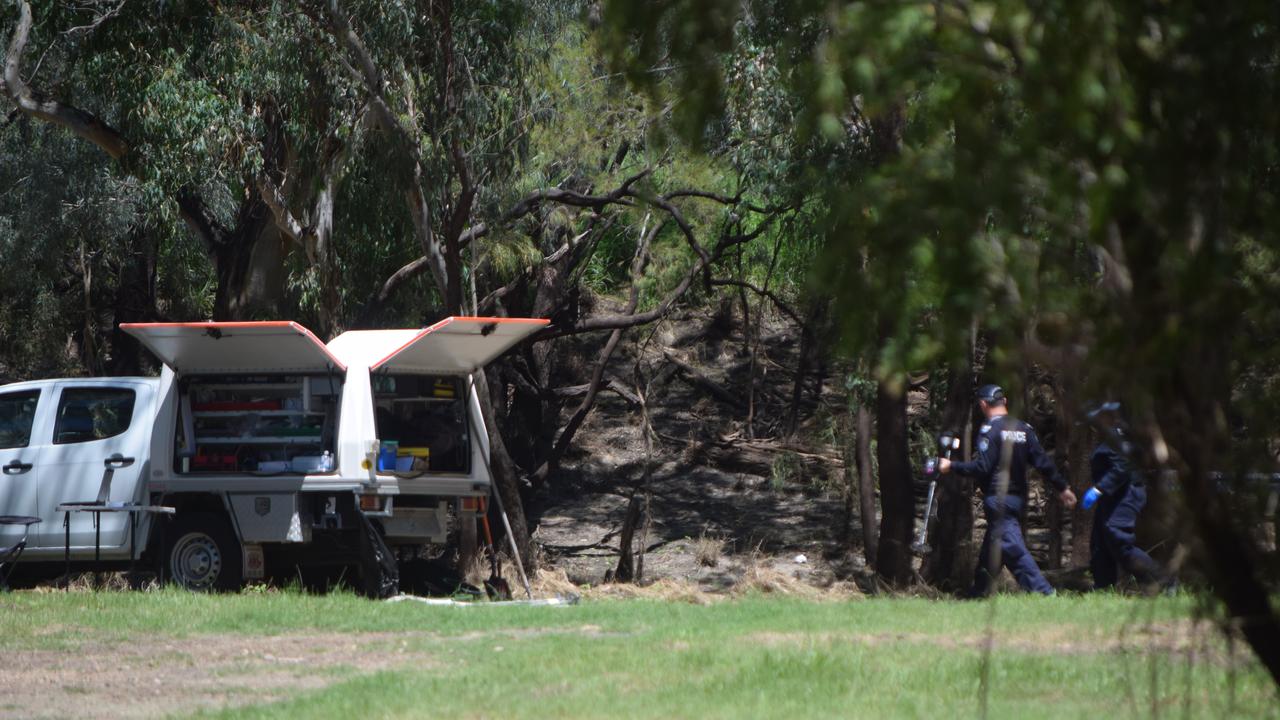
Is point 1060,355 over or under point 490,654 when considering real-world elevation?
over

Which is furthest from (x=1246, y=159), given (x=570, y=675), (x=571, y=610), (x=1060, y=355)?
(x=571, y=610)

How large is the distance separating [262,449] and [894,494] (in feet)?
21.9

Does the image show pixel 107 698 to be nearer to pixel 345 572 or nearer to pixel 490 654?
pixel 490 654

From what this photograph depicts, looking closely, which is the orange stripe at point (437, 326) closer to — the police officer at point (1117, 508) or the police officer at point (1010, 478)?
the police officer at point (1010, 478)

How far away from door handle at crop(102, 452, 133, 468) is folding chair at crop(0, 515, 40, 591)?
73 centimetres

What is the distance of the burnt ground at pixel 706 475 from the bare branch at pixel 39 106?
291 inches

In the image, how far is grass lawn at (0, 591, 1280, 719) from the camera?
256 inches

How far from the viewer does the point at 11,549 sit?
12.7m

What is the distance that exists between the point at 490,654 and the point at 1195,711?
3.88 meters

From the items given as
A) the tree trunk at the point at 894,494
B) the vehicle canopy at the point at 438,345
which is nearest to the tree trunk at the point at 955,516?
the tree trunk at the point at 894,494

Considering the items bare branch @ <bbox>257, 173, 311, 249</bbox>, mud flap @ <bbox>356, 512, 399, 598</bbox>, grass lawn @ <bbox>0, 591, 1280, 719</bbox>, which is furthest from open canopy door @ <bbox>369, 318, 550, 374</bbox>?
bare branch @ <bbox>257, 173, 311, 249</bbox>

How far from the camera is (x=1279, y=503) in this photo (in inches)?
186

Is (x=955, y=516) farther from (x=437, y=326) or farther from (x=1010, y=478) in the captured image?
(x=437, y=326)

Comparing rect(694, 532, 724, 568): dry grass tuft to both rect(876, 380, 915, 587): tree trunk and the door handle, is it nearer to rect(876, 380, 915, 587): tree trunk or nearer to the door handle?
rect(876, 380, 915, 587): tree trunk
